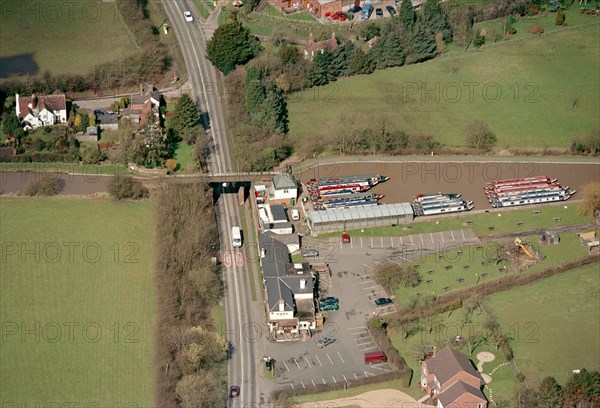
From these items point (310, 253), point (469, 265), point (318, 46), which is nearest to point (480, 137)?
point (469, 265)

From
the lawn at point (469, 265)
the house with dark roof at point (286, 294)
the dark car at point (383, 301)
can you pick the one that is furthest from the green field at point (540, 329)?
the house with dark roof at point (286, 294)

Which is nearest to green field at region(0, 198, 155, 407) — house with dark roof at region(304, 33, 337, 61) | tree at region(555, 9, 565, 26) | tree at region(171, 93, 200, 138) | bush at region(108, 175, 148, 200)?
bush at region(108, 175, 148, 200)

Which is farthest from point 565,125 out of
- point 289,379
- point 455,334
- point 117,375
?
point 117,375

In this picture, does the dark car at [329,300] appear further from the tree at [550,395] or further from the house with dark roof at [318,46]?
the house with dark roof at [318,46]

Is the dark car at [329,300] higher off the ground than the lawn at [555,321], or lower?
higher

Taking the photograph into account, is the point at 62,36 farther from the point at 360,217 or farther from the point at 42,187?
the point at 360,217

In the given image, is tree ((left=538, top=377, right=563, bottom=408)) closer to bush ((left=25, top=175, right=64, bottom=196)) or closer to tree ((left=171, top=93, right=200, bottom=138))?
tree ((left=171, top=93, right=200, bottom=138))
